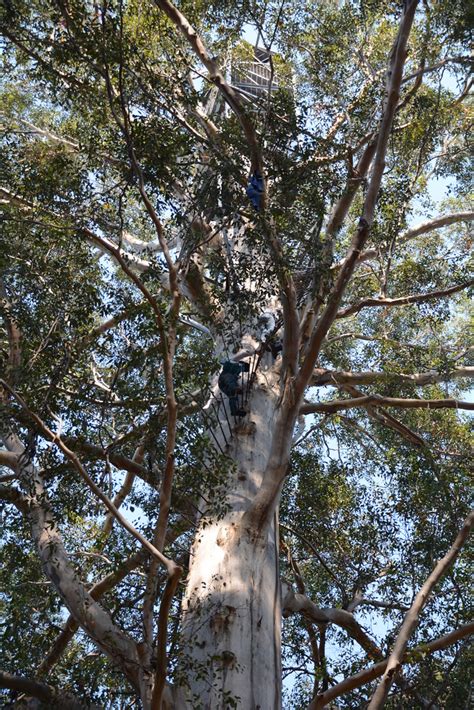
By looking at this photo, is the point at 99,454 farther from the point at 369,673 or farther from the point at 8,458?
the point at 369,673

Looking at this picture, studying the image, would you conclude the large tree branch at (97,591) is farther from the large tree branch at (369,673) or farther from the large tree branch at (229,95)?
the large tree branch at (229,95)

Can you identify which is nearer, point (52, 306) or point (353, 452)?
point (52, 306)

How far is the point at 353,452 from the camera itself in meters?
8.59

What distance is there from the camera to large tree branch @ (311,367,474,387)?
662 centimetres

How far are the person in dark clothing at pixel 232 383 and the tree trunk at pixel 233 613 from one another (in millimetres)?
577

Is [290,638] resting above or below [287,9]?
below

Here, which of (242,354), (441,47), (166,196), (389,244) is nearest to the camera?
(166,196)

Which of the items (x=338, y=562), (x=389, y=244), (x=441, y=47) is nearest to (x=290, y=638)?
(x=338, y=562)

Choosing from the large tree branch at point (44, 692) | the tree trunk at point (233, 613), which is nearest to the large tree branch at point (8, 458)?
the tree trunk at point (233, 613)

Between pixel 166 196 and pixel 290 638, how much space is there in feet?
13.3

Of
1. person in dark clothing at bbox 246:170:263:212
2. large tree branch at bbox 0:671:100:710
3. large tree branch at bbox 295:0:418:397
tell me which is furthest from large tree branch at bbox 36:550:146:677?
person in dark clothing at bbox 246:170:263:212

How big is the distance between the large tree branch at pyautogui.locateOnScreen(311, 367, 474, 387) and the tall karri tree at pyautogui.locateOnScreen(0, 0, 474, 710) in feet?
0.08

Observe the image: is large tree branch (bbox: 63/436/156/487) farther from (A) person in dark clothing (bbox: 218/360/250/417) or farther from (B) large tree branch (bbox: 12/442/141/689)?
(A) person in dark clothing (bbox: 218/360/250/417)

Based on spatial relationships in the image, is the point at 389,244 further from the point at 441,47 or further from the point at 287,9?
the point at 287,9
